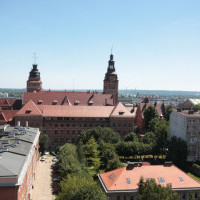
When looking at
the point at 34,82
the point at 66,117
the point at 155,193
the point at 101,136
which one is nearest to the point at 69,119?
the point at 66,117

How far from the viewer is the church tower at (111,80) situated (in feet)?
400

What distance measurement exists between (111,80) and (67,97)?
68.4ft

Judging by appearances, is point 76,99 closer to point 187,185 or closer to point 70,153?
point 70,153

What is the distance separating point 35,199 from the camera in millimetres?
53906

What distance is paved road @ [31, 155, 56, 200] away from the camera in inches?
2188

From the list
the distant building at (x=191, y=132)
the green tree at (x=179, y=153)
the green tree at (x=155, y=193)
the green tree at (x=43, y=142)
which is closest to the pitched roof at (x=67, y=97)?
the green tree at (x=43, y=142)

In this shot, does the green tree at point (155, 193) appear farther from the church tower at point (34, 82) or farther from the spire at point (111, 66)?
the church tower at point (34, 82)

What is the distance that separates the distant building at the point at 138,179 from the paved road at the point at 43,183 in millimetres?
11399

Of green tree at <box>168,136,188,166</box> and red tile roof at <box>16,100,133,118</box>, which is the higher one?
red tile roof at <box>16,100,133,118</box>

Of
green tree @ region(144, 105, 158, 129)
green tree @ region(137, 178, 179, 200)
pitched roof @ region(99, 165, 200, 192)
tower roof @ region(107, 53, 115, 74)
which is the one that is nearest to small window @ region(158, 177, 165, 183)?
pitched roof @ region(99, 165, 200, 192)

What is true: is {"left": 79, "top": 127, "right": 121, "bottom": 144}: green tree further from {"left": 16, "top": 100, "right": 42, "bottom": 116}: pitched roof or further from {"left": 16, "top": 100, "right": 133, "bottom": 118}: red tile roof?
{"left": 16, "top": 100, "right": 42, "bottom": 116}: pitched roof

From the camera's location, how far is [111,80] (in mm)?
122312

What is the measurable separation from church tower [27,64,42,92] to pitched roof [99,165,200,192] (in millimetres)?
73200

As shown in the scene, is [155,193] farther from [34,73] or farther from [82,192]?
[34,73]
